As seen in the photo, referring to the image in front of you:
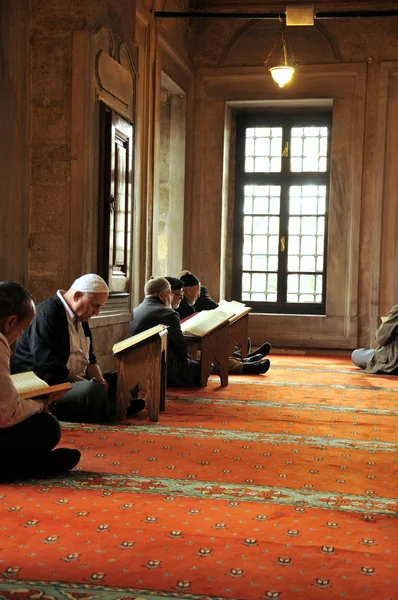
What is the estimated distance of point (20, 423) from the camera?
12.5 feet

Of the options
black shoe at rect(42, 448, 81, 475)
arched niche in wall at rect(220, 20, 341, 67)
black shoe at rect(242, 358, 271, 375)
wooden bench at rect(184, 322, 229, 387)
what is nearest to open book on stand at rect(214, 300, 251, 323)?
wooden bench at rect(184, 322, 229, 387)

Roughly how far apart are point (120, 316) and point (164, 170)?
5.07 m

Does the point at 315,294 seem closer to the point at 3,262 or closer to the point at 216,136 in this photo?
the point at 216,136

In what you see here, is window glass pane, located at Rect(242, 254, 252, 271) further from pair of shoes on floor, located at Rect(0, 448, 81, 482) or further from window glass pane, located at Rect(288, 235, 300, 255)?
pair of shoes on floor, located at Rect(0, 448, 81, 482)

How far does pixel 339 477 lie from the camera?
4.11 meters

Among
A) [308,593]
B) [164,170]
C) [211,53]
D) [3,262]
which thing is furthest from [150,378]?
[211,53]

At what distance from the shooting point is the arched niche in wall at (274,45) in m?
12.3

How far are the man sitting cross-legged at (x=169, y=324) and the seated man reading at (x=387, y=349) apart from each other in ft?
8.44

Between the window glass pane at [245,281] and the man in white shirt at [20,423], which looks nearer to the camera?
the man in white shirt at [20,423]

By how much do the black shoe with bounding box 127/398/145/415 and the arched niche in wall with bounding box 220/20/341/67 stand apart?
26.8ft

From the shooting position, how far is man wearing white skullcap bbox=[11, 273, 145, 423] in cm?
511

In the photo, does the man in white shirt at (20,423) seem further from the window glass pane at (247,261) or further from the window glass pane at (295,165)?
the window glass pane at (295,165)

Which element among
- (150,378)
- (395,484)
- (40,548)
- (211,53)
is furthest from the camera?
(211,53)

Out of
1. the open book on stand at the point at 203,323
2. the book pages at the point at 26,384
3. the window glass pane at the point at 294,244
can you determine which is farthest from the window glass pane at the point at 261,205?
the book pages at the point at 26,384
